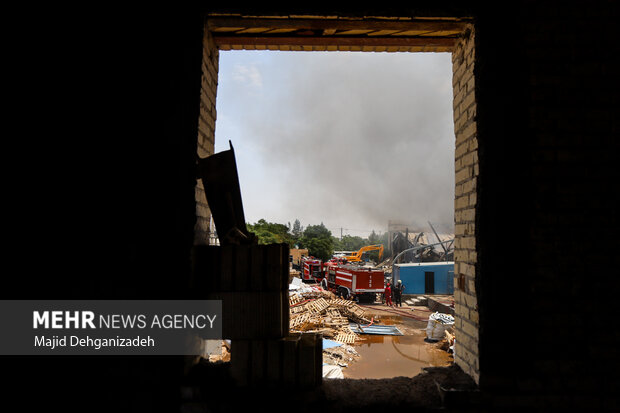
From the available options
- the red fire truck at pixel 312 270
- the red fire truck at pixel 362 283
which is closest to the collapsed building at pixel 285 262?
the red fire truck at pixel 362 283

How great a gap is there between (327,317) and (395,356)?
3900mm

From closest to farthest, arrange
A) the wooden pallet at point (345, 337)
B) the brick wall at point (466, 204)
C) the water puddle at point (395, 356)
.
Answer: the brick wall at point (466, 204), the water puddle at point (395, 356), the wooden pallet at point (345, 337)

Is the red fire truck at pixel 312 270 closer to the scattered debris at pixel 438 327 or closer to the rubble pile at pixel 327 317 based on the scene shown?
the rubble pile at pixel 327 317

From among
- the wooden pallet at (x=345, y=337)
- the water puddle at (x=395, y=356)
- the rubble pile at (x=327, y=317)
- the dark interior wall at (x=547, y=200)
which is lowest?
the water puddle at (x=395, y=356)

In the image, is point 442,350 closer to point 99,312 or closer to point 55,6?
point 99,312

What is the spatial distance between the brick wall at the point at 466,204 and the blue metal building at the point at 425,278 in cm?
2239

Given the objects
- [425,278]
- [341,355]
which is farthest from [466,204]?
[425,278]

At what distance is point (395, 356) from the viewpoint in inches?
464

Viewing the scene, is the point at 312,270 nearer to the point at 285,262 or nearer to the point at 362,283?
the point at 362,283

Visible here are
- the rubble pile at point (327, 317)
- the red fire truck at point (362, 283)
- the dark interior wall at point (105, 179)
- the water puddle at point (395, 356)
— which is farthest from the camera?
the red fire truck at point (362, 283)

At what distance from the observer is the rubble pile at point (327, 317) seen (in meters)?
13.3

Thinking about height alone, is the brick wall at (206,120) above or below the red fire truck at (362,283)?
above

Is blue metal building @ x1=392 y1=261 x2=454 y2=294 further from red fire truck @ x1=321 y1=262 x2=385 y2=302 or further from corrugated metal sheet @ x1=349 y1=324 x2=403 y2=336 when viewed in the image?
corrugated metal sheet @ x1=349 y1=324 x2=403 y2=336

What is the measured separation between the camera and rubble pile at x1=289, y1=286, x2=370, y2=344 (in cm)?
1330
